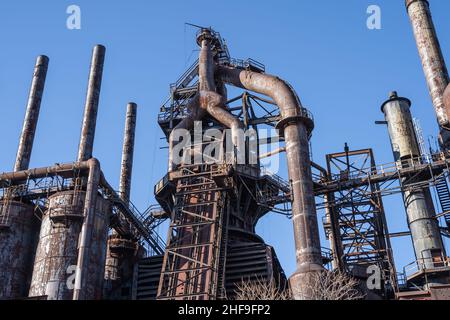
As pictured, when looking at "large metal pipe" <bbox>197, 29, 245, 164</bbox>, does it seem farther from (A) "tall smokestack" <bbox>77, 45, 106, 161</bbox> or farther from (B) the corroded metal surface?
(B) the corroded metal surface

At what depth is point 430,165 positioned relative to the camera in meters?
29.1

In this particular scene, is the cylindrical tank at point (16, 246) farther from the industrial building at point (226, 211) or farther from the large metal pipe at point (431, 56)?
the large metal pipe at point (431, 56)

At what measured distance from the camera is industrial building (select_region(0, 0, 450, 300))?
27297 mm

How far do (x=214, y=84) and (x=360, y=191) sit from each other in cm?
1164

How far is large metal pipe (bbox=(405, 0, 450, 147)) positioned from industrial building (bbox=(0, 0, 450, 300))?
3.0 inches

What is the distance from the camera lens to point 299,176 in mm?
27578

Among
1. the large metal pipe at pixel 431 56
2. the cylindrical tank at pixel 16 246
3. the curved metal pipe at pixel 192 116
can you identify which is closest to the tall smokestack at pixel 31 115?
the cylindrical tank at pixel 16 246

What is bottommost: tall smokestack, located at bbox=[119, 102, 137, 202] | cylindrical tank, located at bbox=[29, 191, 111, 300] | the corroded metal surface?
cylindrical tank, located at bbox=[29, 191, 111, 300]

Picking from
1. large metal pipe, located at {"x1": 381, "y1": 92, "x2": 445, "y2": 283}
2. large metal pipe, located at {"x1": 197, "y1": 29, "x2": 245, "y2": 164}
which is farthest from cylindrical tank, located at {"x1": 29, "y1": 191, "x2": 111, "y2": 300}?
large metal pipe, located at {"x1": 381, "y1": 92, "x2": 445, "y2": 283}

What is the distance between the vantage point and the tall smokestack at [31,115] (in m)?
38.4
